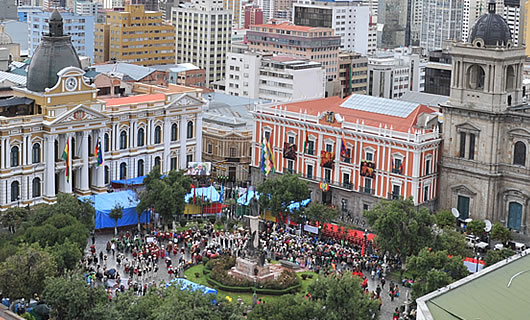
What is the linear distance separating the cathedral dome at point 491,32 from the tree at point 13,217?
48.0m

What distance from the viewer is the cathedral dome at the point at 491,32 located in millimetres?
99812

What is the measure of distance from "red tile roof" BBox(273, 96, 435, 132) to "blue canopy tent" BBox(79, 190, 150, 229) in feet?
72.9

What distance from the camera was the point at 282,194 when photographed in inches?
3885

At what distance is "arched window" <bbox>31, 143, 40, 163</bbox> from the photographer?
327 feet


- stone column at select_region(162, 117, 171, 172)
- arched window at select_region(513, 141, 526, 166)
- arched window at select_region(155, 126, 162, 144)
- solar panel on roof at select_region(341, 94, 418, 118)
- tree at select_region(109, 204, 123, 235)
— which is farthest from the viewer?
stone column at select_region(162, 117, 171, 172)

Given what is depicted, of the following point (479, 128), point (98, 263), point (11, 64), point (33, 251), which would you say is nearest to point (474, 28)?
point (479, 128)

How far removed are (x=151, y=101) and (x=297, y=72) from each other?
52.6 m

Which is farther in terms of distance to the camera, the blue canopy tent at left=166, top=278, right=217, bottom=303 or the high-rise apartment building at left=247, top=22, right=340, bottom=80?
the high-rise apartment building at left=247, top=22, right=340, bottom=80

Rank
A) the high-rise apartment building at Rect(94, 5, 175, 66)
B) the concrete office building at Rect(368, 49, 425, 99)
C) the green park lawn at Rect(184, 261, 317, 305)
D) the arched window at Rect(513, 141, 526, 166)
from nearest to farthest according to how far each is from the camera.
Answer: the green park lawn at Rect(184, 261, 317, 305) < the arched window at Rect(513, 141, 526, 166) < the concrete office building at Rect(368, 49, 425, 99) < the high-rise apartment building at Rect(94, 5, 175, 66)

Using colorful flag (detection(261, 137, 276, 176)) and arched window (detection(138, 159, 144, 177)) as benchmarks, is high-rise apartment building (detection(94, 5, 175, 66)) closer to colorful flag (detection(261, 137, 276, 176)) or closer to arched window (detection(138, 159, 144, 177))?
arched window (detection(138, 159, 144, 177))

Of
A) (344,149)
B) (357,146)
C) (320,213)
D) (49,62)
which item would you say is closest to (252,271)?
(320,213)

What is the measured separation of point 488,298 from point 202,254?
37.8 m

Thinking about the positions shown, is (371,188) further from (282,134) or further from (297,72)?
(297,72)

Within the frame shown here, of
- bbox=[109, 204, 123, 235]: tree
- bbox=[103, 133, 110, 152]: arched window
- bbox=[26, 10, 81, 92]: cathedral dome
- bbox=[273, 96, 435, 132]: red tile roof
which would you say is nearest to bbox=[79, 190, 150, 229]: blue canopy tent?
bbox=[109, 204, 123, 235]: tree
